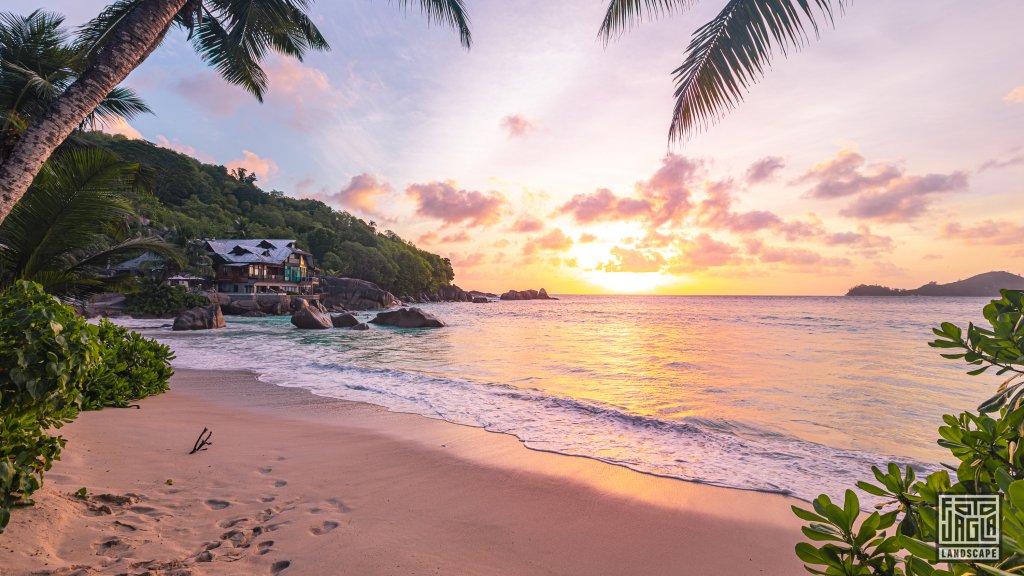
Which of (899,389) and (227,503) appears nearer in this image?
(227,503)

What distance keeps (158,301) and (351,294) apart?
3030 centimetres

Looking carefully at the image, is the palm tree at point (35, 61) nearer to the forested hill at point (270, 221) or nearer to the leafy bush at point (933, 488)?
the leafy bush at point (933, 488)

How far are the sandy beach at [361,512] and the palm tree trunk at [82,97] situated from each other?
2854mm

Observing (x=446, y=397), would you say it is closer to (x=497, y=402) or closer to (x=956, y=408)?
(x=497, y=402)

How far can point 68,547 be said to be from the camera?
317cm

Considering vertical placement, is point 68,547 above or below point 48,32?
below

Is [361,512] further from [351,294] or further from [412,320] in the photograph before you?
[351,294]

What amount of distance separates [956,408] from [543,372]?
9.77 meters

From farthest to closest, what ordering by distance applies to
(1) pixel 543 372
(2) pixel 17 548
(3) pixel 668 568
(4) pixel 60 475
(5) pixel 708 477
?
(1) pixel 543 372 < (5) pixel 708 477 < (4) pixel 60 475 < (3) pixel 668 568 < (2) pixel 17 548

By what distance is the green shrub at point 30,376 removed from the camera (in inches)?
116

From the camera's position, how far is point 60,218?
5.42 meters

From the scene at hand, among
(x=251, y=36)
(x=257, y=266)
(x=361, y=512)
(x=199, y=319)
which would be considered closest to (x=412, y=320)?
(x=199, y=319)

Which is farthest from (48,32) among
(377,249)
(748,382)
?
(377,249)

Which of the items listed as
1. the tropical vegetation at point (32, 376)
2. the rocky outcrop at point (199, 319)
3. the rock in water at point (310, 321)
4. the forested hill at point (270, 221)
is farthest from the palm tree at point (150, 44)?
the forested hill at point (270, 221)
